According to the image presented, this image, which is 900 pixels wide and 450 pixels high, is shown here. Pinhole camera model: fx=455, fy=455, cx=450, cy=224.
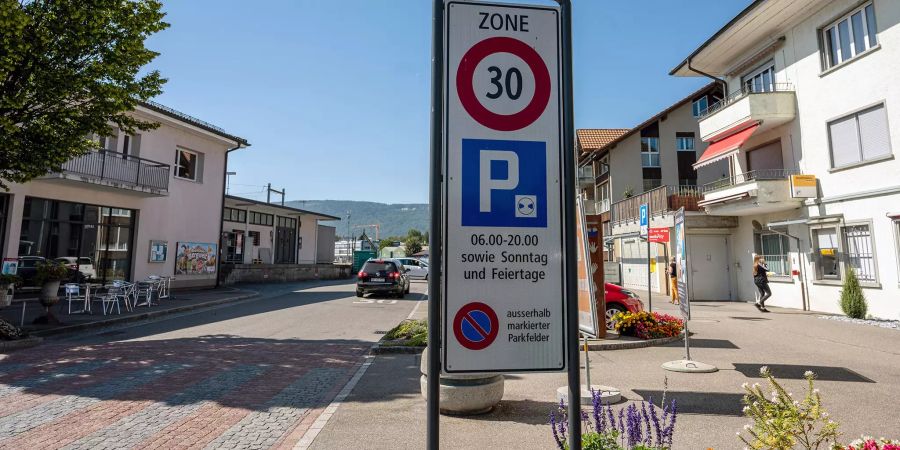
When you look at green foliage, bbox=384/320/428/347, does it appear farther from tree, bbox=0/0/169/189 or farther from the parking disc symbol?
tree, bbox=0/0/169/189

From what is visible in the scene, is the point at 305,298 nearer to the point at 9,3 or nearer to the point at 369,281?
the point at 369,281

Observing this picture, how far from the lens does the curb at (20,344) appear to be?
8.52 m

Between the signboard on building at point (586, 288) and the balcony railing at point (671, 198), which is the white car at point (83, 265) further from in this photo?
the balcony railing at point (671, 198)

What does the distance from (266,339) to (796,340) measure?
1127 centimetres

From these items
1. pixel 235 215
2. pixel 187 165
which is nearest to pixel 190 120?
pixel 187 165

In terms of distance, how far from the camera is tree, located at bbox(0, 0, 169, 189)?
895cm

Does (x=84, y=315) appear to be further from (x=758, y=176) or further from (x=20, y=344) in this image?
(x=758, y=176)

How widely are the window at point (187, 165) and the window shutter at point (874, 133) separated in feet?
88.7

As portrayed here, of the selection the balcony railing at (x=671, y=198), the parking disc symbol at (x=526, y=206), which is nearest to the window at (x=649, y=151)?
the balcony railing at (x=671, y=198)

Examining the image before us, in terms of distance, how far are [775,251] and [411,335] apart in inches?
595

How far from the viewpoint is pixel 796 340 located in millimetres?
9508

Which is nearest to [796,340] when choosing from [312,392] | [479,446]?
[479,446]

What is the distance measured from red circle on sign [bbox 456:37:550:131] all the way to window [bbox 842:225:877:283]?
15571 millimetres

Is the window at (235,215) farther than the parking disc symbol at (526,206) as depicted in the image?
Yes
